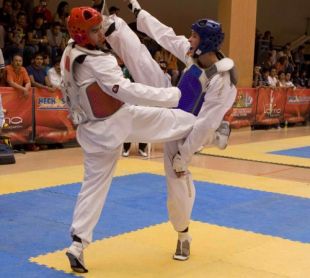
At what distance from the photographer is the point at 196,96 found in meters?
4.34

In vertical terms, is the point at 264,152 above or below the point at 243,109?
below

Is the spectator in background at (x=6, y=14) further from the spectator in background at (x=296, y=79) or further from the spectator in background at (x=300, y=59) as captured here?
the spectator in background at (x=300, y=59)

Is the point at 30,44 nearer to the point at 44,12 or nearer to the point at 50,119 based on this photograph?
the point at 44,12

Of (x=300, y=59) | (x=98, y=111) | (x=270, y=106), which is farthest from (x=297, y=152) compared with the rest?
(x=300, y=59)

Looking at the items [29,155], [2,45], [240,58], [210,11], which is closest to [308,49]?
[210,11]

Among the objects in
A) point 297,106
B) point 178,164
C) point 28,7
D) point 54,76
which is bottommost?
point 297,106

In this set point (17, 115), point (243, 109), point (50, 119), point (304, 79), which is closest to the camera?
point (17, 115)

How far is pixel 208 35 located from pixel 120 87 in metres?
0.85

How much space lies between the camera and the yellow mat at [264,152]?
32.9 feet

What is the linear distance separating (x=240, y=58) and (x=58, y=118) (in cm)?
667

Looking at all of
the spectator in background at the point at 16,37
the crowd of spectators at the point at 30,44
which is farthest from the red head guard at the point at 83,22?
the spectator in background at the point at 16,37

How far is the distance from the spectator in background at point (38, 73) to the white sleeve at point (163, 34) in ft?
20.0

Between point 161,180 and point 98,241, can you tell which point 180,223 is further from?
point 161,180

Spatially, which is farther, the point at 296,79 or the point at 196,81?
the point at 296,79
